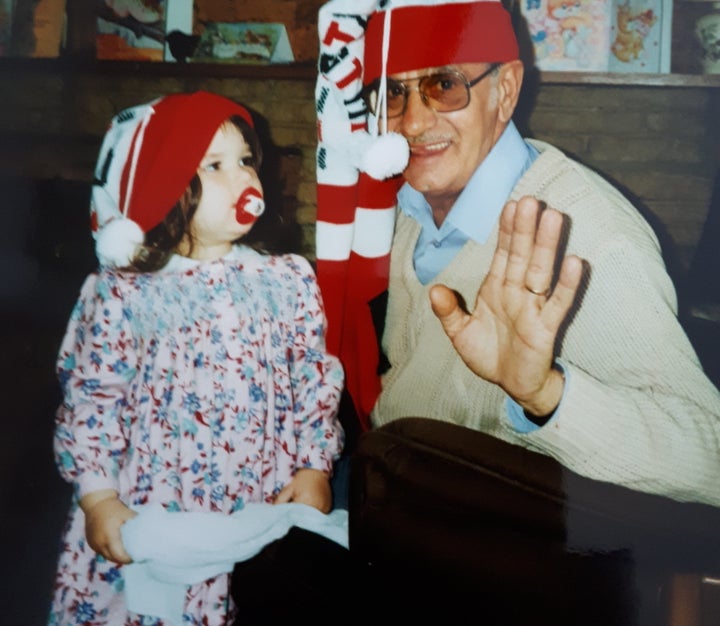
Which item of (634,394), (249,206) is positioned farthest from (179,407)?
(634,394)

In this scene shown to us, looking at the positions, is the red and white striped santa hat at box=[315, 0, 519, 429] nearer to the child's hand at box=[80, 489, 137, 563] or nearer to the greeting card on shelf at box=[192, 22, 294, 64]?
the greeting card on shelf at box=[192, 22, 294, 64]

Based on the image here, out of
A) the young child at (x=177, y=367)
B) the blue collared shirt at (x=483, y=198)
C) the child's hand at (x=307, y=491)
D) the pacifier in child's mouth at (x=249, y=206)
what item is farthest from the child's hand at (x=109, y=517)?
the blue collared shirt at (x=483, y=198)

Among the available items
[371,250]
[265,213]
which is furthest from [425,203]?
[265,213]

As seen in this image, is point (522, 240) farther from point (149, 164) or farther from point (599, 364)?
point (149, 164)

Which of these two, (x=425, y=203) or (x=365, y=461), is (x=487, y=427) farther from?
(x=425, y=203)

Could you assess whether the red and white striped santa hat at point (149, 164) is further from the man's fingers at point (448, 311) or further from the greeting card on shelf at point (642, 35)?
the greeting card on shelf at point (642, 35)

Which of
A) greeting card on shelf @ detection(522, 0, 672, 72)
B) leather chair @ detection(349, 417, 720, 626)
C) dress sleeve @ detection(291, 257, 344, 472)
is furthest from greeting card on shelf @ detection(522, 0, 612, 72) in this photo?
leather chair @ detection(349, 417, 720, 626)

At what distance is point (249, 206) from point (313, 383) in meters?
0.30

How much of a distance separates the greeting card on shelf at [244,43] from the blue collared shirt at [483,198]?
0.32 metres

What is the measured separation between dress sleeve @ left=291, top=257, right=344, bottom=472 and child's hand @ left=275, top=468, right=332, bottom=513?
0.01m

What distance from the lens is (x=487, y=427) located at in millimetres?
955

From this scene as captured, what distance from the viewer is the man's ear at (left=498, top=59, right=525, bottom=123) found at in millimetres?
954

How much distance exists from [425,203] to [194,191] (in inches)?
14.5

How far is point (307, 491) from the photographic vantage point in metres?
0.97
